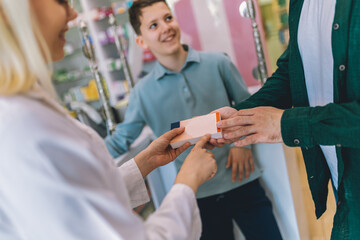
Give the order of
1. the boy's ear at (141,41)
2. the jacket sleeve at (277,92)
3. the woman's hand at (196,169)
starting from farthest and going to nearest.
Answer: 1. the boy's ear at (141,41)
2. the jacket sleeve at (277,92)
3. the woman's hand at (196,169)

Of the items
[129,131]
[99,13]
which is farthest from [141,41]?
[99,13]

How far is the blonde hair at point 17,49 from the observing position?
1.52 ft

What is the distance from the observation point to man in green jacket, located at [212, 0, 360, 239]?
2.43ft

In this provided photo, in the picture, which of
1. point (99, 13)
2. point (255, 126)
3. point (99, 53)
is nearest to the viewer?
point (255, 126)

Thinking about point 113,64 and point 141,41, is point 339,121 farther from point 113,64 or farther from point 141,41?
point 113,64

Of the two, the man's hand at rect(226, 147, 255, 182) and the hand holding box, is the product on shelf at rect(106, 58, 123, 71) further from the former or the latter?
the hand holding box

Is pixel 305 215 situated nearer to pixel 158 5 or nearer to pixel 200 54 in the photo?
pixel 200 54

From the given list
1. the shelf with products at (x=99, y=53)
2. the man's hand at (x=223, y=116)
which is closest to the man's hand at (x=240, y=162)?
the man's hand at (x=223, y=116)

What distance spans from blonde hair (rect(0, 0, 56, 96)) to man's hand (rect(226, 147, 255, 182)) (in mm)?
987

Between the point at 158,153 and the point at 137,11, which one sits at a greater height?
the point at 137,11

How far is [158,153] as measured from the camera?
0.97 m

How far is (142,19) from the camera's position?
1370 millimetres

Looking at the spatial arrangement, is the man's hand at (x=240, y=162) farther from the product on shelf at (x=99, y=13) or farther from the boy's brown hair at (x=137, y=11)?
the product on shelf at (x=99, y=13)

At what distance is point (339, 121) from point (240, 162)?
2.17ft
